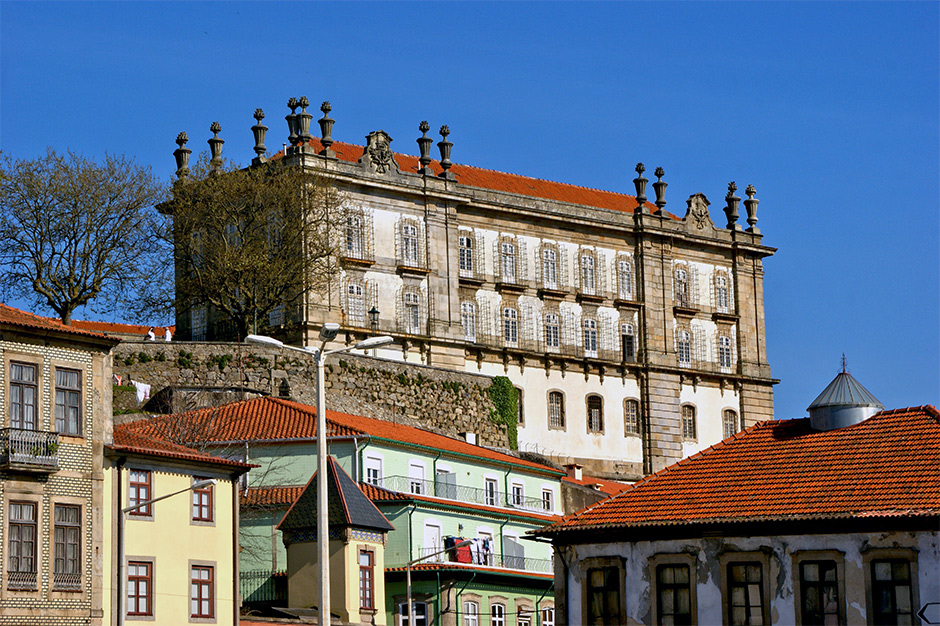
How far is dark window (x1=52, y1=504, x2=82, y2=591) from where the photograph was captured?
151ft

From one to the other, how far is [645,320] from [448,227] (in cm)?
1312

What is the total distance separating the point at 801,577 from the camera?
40281 millimetres

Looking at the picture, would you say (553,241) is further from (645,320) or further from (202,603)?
(202,603)

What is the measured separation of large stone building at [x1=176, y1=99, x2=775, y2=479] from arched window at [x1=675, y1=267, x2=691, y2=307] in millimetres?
102

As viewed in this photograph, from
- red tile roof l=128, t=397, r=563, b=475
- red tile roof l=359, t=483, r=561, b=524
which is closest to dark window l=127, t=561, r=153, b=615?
red tile roof l=128, t=397, r=563, b=475

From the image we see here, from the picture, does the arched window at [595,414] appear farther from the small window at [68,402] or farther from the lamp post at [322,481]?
the lamp post at [322,481]

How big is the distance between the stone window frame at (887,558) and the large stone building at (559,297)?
4525 cm

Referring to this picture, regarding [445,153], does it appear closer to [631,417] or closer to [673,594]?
[631,417]

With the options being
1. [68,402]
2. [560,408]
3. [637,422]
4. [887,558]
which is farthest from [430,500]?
[637,422]

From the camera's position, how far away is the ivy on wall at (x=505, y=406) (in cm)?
8725

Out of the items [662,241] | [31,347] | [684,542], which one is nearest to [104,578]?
[31,347]

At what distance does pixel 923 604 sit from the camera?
38281mm

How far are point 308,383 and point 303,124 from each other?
12987mm

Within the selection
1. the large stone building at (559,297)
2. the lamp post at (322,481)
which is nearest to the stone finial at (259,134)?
the large stone building at (559,297)
